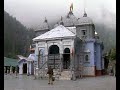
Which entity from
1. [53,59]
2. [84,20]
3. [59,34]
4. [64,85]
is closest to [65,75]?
[53,59]

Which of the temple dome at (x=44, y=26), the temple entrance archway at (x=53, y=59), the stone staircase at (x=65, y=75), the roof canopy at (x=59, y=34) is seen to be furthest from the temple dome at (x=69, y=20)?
the stone staircase at (x=65, y=75)

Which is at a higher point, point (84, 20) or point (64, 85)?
point (84, 20)

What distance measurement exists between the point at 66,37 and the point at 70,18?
15.0m

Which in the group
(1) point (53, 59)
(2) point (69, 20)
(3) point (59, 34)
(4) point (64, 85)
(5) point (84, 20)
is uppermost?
(2) point (69, 20)

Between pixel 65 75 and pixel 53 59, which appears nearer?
pixel 65 75

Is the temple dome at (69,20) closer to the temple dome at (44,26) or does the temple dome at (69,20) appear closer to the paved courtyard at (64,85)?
the temple dome at (44,26)

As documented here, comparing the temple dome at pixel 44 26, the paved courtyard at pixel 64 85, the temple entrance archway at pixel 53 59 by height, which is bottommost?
the paved courtyard at pixel 64 85

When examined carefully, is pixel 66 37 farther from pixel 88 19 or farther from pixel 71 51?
pixel 88 19

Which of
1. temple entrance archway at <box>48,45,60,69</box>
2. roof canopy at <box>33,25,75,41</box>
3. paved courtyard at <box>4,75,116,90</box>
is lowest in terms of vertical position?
paved courtyard at <box>4,75,116,90</box>

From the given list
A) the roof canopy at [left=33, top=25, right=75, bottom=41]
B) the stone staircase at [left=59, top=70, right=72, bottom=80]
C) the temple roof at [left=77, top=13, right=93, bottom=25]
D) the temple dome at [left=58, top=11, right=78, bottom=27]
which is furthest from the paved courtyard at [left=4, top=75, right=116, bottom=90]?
the temple dome at [left=58, top=11, right=78, bottom=27]

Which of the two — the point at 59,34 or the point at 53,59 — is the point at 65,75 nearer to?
the point at 53,59

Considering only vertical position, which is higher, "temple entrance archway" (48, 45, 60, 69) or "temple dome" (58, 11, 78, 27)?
"temple dome" (58, 11, 78, 27)

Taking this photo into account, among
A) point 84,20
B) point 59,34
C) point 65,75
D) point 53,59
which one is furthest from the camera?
point 84,20

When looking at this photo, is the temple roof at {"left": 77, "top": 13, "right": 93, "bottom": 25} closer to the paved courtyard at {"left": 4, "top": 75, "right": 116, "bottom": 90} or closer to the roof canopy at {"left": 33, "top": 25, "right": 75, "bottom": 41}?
the roof canopy at {"left": 33, "top": 25, "right": 75, "bottom": 41}
